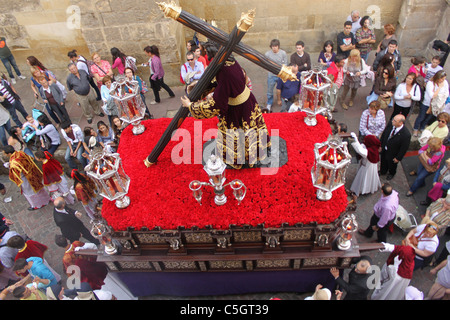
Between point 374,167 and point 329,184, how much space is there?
2.23 meters

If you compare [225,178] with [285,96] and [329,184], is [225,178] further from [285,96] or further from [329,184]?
[285,96]

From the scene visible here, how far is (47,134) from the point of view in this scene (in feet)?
24.2

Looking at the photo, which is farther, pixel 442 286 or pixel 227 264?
pixel 227 264

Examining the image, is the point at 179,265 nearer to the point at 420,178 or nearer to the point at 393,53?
the point at 420,178

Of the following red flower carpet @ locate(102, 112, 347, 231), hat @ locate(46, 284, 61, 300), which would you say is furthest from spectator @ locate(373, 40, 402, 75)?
hat @ locate(46, 284, 61, 300)

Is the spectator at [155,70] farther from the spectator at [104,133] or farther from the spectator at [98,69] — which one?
the spectator at [104,133]

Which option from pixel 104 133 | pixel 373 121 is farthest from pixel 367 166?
pixel 104 133

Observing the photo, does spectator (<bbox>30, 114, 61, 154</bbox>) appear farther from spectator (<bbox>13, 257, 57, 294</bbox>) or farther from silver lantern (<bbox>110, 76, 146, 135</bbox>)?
spectator (<bbox>13, 257, 57, 294</bbox>)

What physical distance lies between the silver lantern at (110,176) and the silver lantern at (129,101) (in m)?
1.30

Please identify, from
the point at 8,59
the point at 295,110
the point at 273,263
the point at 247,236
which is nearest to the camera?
the point at 247,236

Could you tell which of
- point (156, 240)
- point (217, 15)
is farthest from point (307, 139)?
point (217, 15)

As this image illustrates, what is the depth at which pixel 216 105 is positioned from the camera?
14.5ft

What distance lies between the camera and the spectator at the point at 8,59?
29.8 ft

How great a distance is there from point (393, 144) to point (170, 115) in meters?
4.79
